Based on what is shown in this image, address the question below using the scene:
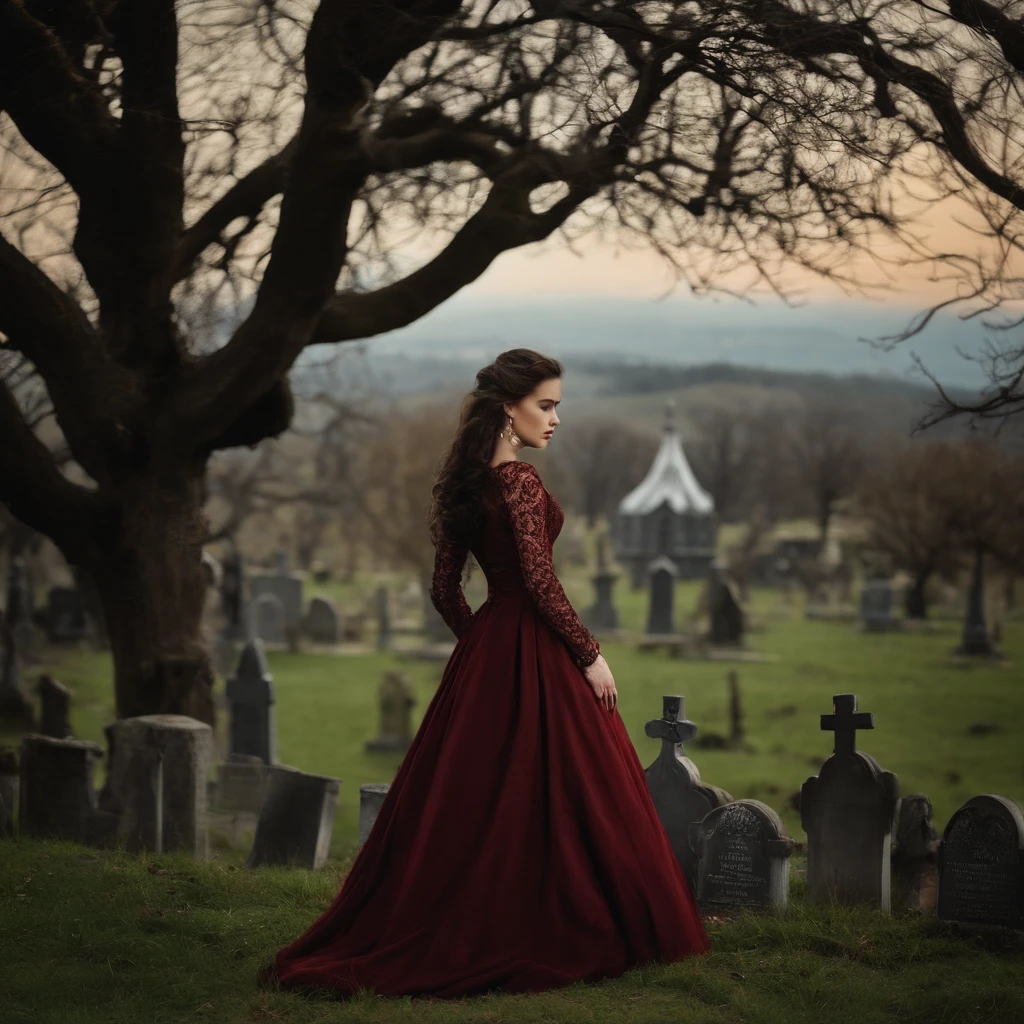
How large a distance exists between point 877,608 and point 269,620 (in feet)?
38.0

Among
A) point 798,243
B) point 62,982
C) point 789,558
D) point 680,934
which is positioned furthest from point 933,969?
point 789,558

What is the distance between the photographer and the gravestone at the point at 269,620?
22.3 meters

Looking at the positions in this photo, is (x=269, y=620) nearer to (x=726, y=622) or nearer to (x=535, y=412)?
(x=726, y=622)

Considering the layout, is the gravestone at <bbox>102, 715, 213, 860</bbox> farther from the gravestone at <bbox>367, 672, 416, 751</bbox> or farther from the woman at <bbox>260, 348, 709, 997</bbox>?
the gravestone at <bbox>367, 672, 416, 751</bbox>

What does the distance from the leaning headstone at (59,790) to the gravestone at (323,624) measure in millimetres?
15366

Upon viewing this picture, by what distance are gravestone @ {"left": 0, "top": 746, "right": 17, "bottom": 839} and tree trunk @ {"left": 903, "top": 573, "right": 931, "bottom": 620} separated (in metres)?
21.1

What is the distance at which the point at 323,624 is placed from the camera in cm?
2267

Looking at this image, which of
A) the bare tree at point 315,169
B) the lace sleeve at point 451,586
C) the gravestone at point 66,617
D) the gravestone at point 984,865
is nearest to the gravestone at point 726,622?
the gravestone at point 66,617

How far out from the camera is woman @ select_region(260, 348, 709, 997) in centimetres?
461

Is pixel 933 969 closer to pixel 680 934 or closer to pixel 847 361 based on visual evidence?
pixel 680 934

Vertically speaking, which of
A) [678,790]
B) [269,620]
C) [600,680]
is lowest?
[269,620]

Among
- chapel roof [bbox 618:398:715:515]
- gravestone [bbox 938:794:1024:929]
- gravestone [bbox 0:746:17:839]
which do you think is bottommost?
gravestone [bbox 0:746:17:839]

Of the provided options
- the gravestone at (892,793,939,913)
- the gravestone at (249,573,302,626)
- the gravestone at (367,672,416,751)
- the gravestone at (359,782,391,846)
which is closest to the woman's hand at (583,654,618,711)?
the gravestone at (892,793,939,913)

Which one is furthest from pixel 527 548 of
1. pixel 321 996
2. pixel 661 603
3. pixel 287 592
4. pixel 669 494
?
pixel 669 494
